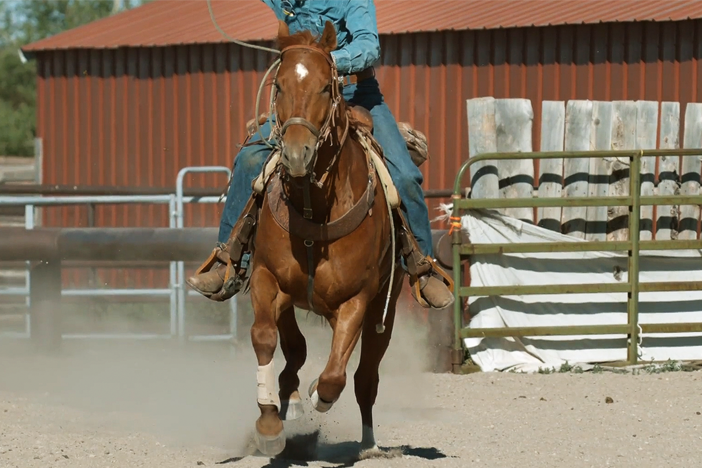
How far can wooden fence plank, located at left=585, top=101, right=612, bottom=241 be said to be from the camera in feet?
34.9

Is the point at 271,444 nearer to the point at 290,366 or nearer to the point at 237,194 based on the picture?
the point at 290,366

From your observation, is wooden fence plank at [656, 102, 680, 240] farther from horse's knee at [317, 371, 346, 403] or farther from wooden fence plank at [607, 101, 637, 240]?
horse's knee at [317, 371, 346, 403]

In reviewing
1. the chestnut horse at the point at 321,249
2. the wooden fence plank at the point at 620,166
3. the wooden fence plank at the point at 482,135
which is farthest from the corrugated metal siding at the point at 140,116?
the chestnut horse at the point at 321,249

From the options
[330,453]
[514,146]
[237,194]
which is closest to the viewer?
[237,194]

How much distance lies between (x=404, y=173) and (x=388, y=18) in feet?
39.0

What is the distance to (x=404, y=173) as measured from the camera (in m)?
6.73

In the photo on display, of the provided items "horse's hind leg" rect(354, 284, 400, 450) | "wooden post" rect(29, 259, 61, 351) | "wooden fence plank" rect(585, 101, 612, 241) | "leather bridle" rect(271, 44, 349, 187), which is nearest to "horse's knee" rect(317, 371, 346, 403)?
"leather bridle" rect(271, 44, 349, 187)

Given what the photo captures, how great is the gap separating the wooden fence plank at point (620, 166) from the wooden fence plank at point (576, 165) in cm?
24

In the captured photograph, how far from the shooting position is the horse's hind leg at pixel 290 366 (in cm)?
674

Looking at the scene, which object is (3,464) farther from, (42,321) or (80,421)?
(42,321)

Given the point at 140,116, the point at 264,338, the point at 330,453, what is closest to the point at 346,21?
the point at 264,338

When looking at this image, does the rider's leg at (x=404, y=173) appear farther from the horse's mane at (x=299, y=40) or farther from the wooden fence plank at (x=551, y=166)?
the wooden fence plank at (x=551, y=166)

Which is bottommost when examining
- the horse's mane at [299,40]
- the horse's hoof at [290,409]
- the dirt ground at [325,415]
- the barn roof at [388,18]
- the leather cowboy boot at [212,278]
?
the dirt ground at [325,415]

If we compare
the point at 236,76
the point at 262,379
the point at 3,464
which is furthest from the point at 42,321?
the point at 236,76
